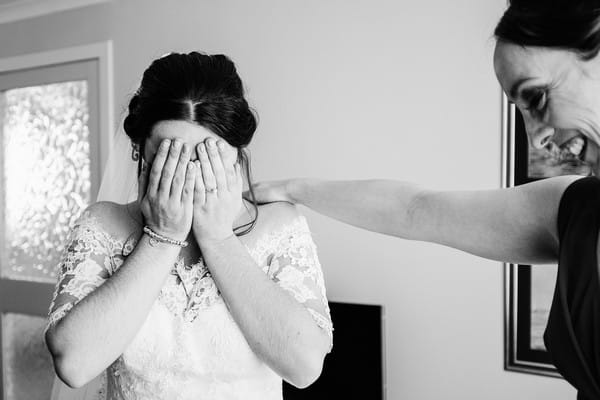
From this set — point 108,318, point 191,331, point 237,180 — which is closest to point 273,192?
point 237,180

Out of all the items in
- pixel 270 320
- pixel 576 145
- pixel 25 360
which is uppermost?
pixel 576 145

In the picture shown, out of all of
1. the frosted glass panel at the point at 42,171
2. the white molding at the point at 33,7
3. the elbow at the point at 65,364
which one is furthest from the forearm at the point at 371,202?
the white molding at the point at 33,7

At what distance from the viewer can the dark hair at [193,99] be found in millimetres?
1339

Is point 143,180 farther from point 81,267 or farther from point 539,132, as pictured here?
point 539,132

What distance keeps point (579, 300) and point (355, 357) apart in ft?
5.45

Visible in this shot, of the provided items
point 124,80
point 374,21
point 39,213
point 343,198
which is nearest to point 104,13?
point 124,80

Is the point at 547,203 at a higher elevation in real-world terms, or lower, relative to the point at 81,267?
higher

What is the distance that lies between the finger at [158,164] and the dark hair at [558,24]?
762 millimetres

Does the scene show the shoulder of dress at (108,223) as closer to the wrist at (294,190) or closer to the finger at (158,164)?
the finger at (158,164)

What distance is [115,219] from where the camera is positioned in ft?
4.89

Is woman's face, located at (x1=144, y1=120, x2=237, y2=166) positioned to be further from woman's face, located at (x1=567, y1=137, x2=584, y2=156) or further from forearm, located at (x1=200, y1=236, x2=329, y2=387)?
woman's face, located at (x1=567, y1=137, x2=584, y2=156)

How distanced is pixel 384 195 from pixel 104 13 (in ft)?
9.61

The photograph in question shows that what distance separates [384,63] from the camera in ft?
8.79

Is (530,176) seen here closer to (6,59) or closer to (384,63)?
(384,63)
